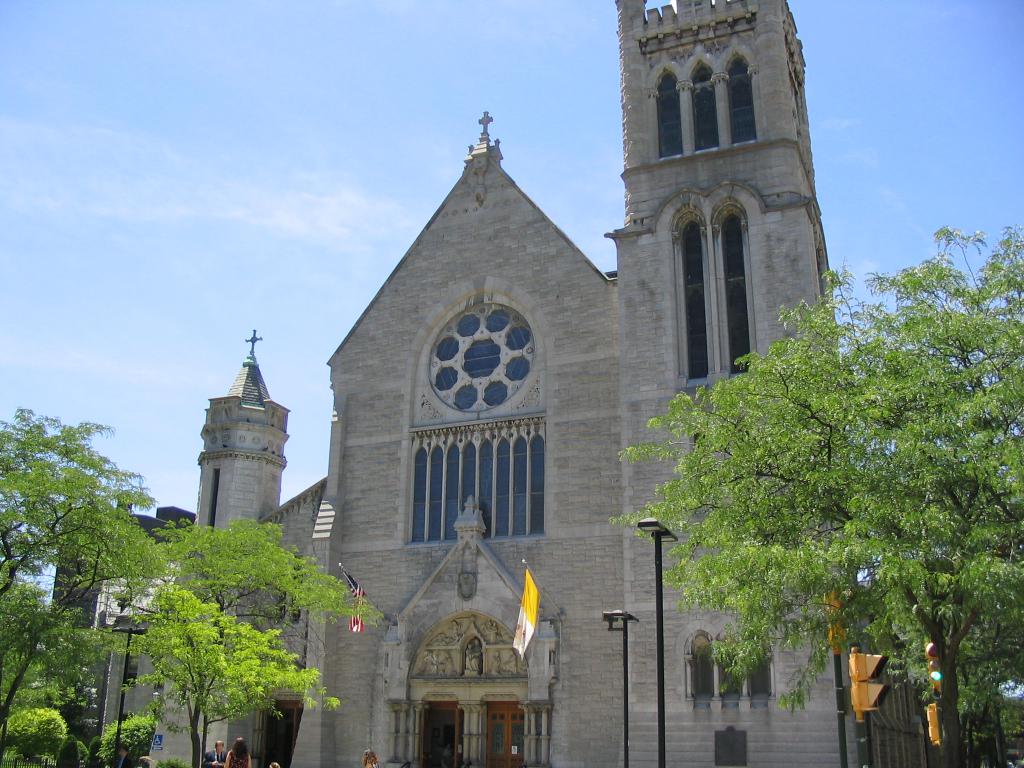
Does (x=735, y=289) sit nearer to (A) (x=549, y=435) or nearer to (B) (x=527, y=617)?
(A) (x=549, y=435)

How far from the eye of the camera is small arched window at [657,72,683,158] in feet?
102

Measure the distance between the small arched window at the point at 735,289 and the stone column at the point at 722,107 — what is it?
2.56 meters

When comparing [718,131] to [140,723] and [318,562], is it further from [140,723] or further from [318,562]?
[140,723]

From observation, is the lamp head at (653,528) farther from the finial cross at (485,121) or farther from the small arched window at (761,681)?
the finial cross at (485,121)

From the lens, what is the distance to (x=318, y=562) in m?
29.9

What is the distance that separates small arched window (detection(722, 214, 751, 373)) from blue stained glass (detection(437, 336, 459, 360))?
28.0ft

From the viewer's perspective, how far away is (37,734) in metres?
35.3

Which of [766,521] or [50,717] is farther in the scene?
[50,717]

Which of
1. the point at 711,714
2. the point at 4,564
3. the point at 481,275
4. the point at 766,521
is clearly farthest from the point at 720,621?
the point at 4,564

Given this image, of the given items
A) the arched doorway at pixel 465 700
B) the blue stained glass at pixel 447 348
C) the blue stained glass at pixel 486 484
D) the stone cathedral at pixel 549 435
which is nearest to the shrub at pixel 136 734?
the stone cathedral at pixel 549 435

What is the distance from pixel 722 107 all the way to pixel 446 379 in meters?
11.7

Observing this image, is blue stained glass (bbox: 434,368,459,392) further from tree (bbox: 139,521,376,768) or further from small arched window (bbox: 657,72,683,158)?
small arched window (bbox: 657,72,683,158)

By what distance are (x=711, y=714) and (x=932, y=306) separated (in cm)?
1212

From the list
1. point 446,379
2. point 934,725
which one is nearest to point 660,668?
point 934,725
